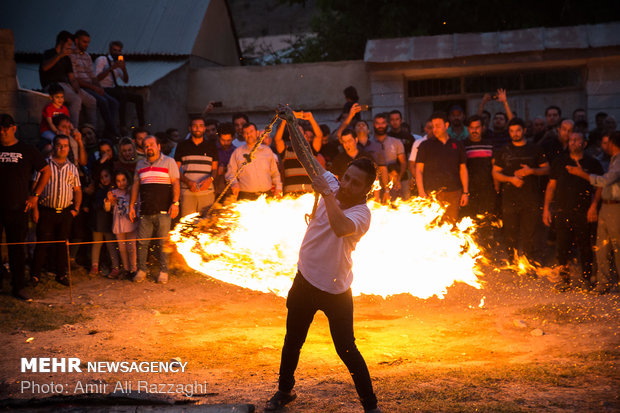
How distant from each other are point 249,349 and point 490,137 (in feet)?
20.8

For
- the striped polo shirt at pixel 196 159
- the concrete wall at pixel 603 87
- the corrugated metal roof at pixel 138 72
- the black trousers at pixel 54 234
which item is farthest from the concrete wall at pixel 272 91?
the black trousers at pixel 54 234

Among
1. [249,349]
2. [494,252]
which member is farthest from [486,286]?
[249,349]

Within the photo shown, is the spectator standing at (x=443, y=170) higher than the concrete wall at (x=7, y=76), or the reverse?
the concrete wall at (x=7, y=76)

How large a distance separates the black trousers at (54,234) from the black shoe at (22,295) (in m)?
0.55

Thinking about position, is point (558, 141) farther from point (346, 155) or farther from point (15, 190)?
point (15, 190)

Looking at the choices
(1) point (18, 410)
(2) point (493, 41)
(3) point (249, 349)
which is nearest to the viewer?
(1) point (18, 410)

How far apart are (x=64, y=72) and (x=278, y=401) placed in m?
8.86

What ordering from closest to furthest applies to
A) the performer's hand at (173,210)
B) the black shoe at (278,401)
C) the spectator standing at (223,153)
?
the black shoe at (278,401), the performer's hand at (173,210), the spectator standing at (223,153)

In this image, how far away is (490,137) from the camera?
11.4m

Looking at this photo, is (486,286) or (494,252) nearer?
(486,286)

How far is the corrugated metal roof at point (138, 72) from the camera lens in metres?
17.5

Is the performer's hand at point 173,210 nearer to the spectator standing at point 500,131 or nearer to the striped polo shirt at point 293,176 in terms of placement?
the striped polo shirt at point 293,176

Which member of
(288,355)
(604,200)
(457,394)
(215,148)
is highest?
(215,148)

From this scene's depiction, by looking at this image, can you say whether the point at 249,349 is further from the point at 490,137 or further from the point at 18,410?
the point at 490,137
